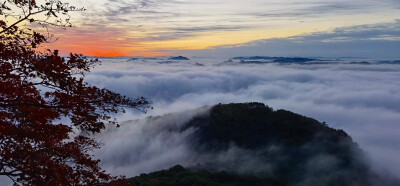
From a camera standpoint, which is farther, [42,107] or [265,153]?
[265,153]

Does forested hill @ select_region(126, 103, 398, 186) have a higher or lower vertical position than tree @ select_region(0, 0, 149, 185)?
lower

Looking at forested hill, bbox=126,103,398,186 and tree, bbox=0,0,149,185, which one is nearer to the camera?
tree, bbox=0,0,149,185

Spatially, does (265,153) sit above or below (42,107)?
below

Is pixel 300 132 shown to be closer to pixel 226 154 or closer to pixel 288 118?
pixel 288 118

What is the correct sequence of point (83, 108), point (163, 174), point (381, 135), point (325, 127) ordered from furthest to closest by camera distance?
point (381, 135), point (325, 127), point (163, 174), point (83, 108)

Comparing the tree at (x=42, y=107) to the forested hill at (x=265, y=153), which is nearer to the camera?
the tree at (x=42, y=107)

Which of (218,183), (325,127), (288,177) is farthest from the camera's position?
(325,127)

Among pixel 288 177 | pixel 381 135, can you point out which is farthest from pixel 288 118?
pixel 381 135

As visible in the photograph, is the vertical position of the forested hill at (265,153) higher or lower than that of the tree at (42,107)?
lower
